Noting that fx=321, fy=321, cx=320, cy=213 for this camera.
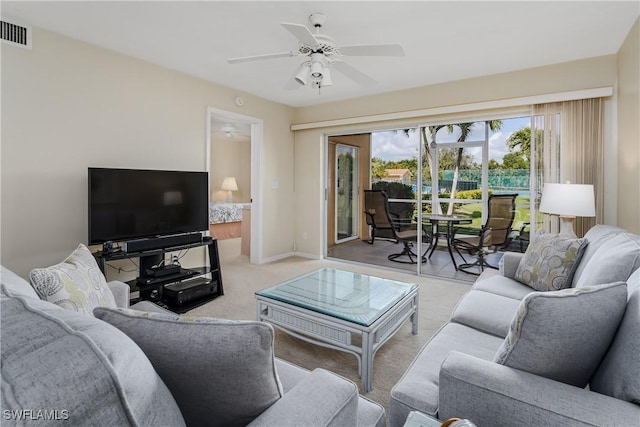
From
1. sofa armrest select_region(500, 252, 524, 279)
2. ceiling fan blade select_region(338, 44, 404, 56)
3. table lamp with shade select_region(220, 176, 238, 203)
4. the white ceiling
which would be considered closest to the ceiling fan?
ceiling fan blade select_region(338, 44, 404, 56)

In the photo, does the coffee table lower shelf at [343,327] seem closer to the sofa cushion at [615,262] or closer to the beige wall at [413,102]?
the sofa cushion at [615,262]

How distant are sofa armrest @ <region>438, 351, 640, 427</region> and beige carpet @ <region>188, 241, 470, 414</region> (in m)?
0.83

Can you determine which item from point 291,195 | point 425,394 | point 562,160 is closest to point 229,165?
point 291,195

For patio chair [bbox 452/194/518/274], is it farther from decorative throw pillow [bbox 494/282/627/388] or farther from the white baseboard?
decorative throw pillow [bbox 494/282/627/388]

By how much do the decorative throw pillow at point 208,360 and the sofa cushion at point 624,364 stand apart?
39.7 inches

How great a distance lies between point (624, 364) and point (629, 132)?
2712 mm

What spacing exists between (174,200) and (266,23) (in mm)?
1954

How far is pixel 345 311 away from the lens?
2.06 m

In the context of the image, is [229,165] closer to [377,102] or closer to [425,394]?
[377,102]

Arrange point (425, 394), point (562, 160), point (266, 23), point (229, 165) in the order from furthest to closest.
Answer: point (229, 165), point (562, 160), point (266, 23), point (425, 394)

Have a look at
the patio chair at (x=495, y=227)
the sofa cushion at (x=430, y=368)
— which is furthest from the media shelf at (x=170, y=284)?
the patio chair at (x=495, y=227)

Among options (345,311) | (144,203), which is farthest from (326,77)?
(144,203)

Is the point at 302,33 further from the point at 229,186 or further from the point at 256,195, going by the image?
the point at 229,186

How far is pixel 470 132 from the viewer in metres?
4.46
